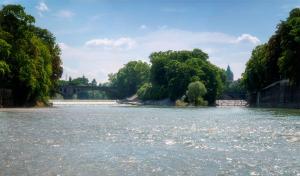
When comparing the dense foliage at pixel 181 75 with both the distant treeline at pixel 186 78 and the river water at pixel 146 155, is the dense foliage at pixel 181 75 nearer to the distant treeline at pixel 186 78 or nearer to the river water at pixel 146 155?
the distant treeline at pixel 186 78

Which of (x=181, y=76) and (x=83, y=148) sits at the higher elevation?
(x=181, y=76)

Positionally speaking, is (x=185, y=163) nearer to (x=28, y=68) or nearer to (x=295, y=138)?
(x=295, y=138)

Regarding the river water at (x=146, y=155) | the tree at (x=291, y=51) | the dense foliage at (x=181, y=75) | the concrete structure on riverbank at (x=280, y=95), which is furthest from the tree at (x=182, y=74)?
the river water at (x=146, y=155)

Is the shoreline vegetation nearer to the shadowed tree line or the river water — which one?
the shadowed tree line

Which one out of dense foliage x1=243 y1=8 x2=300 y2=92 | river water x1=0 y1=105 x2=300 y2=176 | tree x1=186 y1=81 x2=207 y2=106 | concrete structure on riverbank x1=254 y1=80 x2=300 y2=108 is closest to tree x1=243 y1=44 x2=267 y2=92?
dense foliage x1=243 y1=8 x2=300 y2=92

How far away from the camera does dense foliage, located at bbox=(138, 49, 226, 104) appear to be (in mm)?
149625

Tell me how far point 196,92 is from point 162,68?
32658 mm

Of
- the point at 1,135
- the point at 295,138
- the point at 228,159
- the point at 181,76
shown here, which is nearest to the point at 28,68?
the point at 1,135

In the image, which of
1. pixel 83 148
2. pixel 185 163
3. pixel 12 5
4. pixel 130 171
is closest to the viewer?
pixel 130 171

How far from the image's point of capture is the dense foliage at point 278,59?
9431cm

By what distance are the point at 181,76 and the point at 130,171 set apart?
135m

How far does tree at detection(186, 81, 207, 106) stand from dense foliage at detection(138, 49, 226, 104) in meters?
8.18

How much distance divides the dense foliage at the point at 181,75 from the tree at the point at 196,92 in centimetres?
818

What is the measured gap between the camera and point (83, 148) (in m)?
21.4
